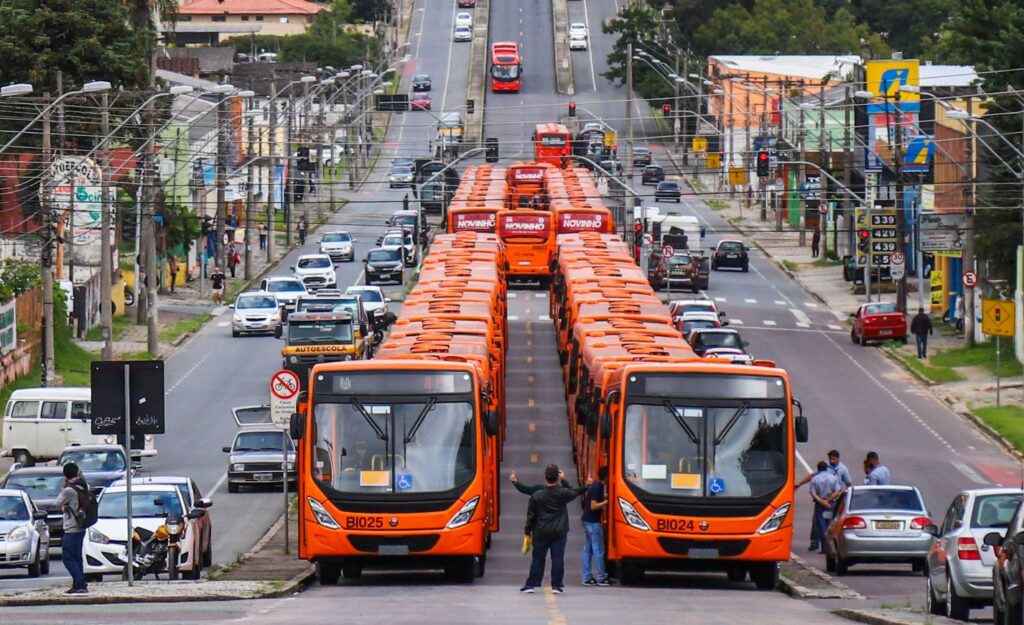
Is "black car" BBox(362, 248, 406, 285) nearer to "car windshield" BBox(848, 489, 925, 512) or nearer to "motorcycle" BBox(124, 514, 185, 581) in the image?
"motorcycle" BBox(124, 514, 185, 581)

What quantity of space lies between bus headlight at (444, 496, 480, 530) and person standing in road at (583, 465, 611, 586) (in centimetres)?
134

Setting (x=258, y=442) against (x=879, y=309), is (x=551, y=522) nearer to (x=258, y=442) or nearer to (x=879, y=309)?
(x=258, y=442)

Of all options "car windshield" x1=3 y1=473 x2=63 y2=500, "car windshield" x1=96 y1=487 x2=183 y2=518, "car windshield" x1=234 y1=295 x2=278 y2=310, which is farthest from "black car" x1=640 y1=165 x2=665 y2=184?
"car windshield" x1=96 y1=487 x2=183 y2=518

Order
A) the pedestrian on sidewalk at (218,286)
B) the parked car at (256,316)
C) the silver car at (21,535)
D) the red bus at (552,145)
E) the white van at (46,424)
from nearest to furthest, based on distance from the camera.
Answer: the silver car at (21,535) → the white van at (46,424) → the parked car at (256,316) → the pedestrian on sidewalk at (218,286) → the red bus at (552,145)

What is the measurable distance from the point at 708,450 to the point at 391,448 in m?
3.74

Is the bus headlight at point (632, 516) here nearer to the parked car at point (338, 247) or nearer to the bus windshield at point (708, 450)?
the bus windshield at point (708, 450)

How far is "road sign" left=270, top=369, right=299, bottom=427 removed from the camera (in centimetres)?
3259

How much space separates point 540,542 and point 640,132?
358 feet

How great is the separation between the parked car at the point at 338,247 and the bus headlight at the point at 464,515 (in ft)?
215

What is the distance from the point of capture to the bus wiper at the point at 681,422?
25.8 meters

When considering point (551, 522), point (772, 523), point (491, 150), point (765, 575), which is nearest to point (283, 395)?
point (551, 522)

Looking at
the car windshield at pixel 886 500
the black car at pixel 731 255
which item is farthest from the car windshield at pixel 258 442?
the black car at pixel 731 255

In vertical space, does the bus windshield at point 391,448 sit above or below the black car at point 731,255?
above

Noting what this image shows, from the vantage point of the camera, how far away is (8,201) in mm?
79562
